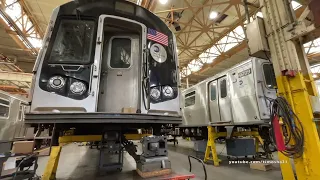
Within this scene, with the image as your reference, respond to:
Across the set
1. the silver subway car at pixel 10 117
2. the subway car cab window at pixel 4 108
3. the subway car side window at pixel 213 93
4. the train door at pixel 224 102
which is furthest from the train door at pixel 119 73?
the subway car cab window at pixel 4 108

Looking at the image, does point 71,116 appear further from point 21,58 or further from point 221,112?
point 21,58

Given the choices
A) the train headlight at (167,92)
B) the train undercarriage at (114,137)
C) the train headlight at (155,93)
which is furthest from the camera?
the train headlight at (167,92)

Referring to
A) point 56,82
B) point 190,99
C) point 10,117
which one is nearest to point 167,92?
point 56,82

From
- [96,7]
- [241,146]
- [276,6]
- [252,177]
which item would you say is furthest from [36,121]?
[241,146]

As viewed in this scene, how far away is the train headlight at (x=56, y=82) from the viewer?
1836mm

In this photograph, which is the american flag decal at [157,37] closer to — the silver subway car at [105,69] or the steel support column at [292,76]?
the silver subway car at [105,69]

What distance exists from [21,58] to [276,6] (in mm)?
14412

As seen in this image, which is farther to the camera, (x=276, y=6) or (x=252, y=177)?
(x=252, y=177)

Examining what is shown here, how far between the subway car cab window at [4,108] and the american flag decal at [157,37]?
691cm

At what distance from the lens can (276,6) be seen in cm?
285

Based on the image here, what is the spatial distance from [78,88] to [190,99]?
5.13 metres

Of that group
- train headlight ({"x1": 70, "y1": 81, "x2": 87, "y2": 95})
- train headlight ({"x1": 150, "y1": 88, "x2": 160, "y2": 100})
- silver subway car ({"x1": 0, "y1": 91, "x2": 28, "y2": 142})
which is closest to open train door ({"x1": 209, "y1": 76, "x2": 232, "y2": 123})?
train headlight ({"x1": 150, "y1": 88, "x2": 160, "y2": 100})

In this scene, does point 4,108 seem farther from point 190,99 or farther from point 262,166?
point 262,166

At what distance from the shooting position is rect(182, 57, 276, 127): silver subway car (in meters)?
3.62
